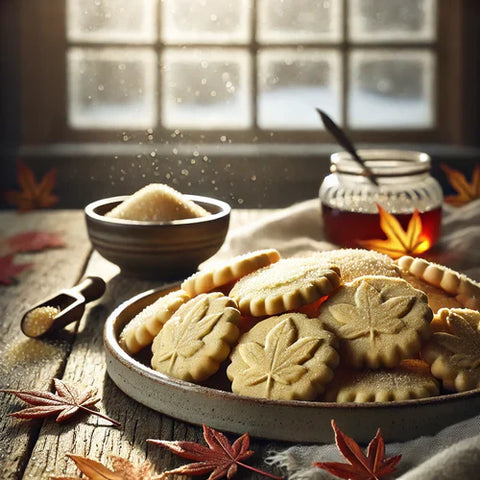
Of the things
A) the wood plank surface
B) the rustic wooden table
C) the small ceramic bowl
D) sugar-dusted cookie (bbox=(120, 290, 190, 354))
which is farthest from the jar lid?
sugar-dusted cookie (bbox=(120, 290, 190, 354))

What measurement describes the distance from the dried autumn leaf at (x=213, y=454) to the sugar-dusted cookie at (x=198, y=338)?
8 cm

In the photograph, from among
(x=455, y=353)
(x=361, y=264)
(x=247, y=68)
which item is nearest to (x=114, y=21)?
(x=247, y=68)

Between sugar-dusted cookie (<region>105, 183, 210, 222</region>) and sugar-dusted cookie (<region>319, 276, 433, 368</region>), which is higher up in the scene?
sugar-dusted cookie (<region>105, 183, 210, 222</region>)

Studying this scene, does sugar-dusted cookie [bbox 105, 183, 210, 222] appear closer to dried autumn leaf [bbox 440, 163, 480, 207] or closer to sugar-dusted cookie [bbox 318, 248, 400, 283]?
sugar-dusted cookie [bbox 318, 248, 400, 283]

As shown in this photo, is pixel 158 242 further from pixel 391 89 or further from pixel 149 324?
pixel 391 89

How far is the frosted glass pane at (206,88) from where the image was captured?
3.14 meters

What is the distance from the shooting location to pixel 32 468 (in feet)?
2.99

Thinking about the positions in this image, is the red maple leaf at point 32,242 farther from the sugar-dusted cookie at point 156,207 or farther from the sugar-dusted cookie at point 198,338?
the sugar-dusted cookie at point 198,338

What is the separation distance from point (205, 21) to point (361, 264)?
215 cm

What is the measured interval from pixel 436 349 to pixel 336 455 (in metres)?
0.18

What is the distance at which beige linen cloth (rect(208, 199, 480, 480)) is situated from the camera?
827mm

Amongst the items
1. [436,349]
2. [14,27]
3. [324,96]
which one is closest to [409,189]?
[436,349]

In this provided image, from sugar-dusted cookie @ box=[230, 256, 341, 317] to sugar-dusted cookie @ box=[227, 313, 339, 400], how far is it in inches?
0.8

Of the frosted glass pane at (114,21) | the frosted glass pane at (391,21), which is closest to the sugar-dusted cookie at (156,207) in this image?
the frosted glass pane at (114,21)
